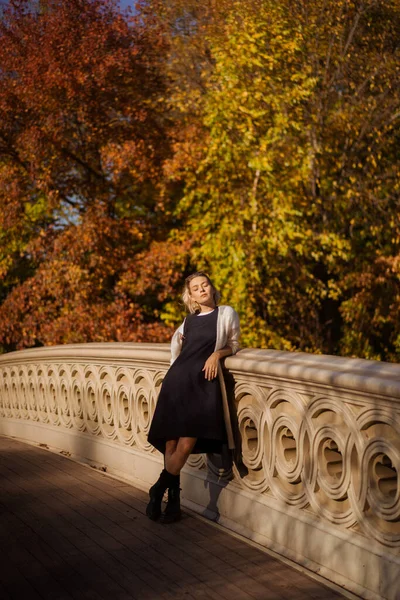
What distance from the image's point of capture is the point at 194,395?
6.07 meters

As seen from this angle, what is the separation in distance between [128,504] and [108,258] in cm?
1213

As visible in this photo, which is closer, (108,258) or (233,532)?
(233,532)

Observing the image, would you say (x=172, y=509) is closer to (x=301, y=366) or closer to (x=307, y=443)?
(x=307, y=443)

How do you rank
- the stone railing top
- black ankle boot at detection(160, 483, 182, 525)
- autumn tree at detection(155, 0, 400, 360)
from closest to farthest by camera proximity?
1. the stone railing top
2. black ankle boot at detection(160, 483, 182, 525)
3. autumn tree at detection(155, 0, 400, 360)

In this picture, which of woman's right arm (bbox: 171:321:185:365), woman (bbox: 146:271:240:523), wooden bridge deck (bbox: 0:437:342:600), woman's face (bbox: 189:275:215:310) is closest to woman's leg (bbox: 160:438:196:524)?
woman (bbox: 146:271:240:523)

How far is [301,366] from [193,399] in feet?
3.65

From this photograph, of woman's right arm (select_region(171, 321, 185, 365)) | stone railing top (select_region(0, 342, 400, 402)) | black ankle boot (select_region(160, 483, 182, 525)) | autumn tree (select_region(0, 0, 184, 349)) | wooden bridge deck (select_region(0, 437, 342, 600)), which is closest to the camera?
stone railing top (select_region(0, 342, 400, 402))

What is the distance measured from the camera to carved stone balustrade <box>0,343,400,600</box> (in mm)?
4426

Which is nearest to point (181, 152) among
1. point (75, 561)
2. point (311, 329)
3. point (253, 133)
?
point (253, 133)

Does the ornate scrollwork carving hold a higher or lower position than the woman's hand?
lower

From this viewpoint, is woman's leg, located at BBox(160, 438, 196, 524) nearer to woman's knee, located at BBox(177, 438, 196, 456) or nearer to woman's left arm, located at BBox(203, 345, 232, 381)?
woman's knee, located at BBox(177, 438, 196, 456)

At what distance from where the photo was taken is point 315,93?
1748 centimetres

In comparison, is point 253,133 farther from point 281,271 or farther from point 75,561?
point 75,561

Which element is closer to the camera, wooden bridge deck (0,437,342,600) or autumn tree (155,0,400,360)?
wooden bridge deck (0,437,342,600)
